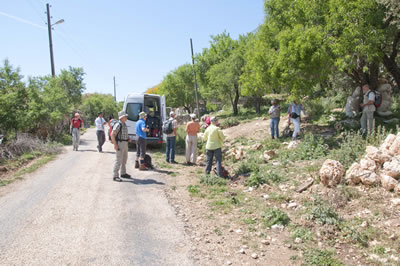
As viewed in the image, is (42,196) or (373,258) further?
(42,196)

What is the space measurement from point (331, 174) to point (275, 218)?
1780 mm

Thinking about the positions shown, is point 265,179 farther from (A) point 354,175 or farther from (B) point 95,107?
(B) point 95,107

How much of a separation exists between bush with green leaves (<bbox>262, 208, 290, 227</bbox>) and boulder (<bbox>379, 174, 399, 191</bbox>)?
195 centimetres

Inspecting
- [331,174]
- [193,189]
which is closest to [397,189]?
[331,174]

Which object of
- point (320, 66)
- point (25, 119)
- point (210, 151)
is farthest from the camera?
point (25, 119)

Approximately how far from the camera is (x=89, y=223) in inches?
185

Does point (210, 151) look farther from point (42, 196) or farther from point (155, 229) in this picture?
point (42, 196)

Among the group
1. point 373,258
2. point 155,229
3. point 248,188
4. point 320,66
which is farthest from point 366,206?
point 320,66

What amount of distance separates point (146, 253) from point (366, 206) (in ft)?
12.3

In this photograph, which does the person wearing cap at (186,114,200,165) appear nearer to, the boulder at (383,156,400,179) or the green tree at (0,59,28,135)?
the boulder at (383,156,400,179)

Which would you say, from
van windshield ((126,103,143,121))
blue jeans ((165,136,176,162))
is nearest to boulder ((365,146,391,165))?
blue jeans ((165,136,176,162))

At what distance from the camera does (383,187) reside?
5.07 meters

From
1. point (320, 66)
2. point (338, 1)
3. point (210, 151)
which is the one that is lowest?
point (210, 151)

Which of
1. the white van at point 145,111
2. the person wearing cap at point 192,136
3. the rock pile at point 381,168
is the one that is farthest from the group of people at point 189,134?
the rock pile at point 381,168
